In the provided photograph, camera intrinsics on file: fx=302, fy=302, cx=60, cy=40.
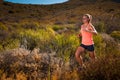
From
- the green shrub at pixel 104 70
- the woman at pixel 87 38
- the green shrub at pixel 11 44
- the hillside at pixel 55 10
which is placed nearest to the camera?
the green shrub at pixel 104 70

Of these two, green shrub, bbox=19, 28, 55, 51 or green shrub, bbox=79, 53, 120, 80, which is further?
green shrub, bbox=19, 28, 55, 51

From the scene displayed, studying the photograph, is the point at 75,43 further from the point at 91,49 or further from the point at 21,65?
the point at 21,65

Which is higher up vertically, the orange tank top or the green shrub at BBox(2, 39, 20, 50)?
the orange tank top

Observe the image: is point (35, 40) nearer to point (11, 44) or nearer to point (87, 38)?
point (11, 44)

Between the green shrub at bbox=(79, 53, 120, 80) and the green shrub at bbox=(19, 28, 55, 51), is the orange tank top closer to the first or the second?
the green shrub at bbox=(79, 53, 120, 80)

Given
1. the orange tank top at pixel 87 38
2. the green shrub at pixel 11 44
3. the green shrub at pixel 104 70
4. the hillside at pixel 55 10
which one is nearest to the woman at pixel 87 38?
the orange tank top at pixel 87 38

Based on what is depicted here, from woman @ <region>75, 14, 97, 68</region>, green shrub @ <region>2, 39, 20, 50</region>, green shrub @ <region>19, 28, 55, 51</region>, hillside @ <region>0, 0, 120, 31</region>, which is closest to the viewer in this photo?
woman @ <region>75, 14, 97, 68</region>

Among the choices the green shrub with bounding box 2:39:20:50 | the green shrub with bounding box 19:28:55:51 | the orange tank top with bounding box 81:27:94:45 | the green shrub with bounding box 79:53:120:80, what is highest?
the orange tank top with bounding box 81:27:94:45

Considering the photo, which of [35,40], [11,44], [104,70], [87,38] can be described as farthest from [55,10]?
[104,70]

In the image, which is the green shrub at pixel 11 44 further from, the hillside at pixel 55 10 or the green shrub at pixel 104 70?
the hillside at pixel 55 10

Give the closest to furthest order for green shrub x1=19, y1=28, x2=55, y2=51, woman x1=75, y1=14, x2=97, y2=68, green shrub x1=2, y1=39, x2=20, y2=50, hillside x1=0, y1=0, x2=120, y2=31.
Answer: woman x1=75, y1=14, x2=97, y2=68 < green shrub x1=2, y1=39, x2=20, y2=50 < green shrub x1=19, y1=28, x2=55, y2=51 < hillside x1=0, y1=0, x2=120, y2=31

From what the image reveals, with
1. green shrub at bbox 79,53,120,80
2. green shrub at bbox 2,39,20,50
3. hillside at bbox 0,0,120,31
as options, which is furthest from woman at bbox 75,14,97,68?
hillside at bbox 0,0,120,31

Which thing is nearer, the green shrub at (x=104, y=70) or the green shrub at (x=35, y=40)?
the green shrub at (x=104, y=70)

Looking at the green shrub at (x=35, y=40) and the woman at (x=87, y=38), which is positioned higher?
the woman at (x=87, y=38)
